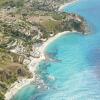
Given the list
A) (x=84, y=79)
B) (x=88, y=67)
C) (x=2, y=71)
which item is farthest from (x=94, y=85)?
(x=2, y=71)

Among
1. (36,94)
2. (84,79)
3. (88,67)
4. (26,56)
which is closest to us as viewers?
(36,94)

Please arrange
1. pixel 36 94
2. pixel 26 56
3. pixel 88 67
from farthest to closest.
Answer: pixel 26 56 → pixel 88 67 → pixel 36 94

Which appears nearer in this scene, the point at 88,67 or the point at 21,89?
the point at 21,89

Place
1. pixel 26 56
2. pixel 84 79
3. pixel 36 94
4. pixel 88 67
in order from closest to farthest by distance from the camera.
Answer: pixel 36 94, pixel 84 79, pixel 88 67, pixel 26 56

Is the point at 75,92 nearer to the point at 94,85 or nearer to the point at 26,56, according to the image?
the point at 94,85

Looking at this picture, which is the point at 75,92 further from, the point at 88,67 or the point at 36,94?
the point at 88,67

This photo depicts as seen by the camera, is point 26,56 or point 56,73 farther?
point 26,56

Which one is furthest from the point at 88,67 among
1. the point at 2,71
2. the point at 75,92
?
the point at 2,71
